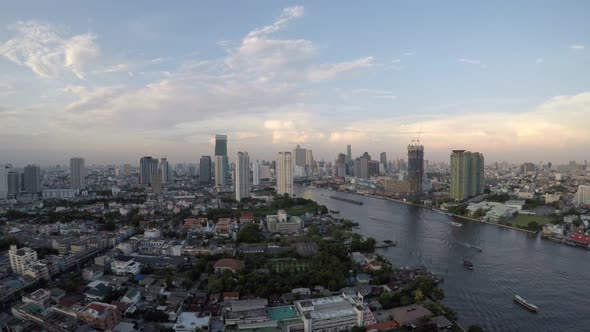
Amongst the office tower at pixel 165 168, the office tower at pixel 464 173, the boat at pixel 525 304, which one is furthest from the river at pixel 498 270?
the office tower at pixel 165 168

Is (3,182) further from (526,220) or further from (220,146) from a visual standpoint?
(526,220)

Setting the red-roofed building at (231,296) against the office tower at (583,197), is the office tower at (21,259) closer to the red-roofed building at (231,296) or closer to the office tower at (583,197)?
the red-roofed building at (231,296)

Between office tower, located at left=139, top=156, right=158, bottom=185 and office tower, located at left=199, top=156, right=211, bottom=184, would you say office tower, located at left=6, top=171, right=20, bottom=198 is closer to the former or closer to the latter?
office tower, located at left=139, top=156, right=158, bottom=185

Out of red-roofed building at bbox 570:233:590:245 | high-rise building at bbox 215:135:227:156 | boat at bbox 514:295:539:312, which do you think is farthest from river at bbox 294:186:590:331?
high-rise building at bbox 215:135:227:156

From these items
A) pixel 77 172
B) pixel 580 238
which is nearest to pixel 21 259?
pixel 580 238

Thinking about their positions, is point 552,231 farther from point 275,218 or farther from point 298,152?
point 298,152
